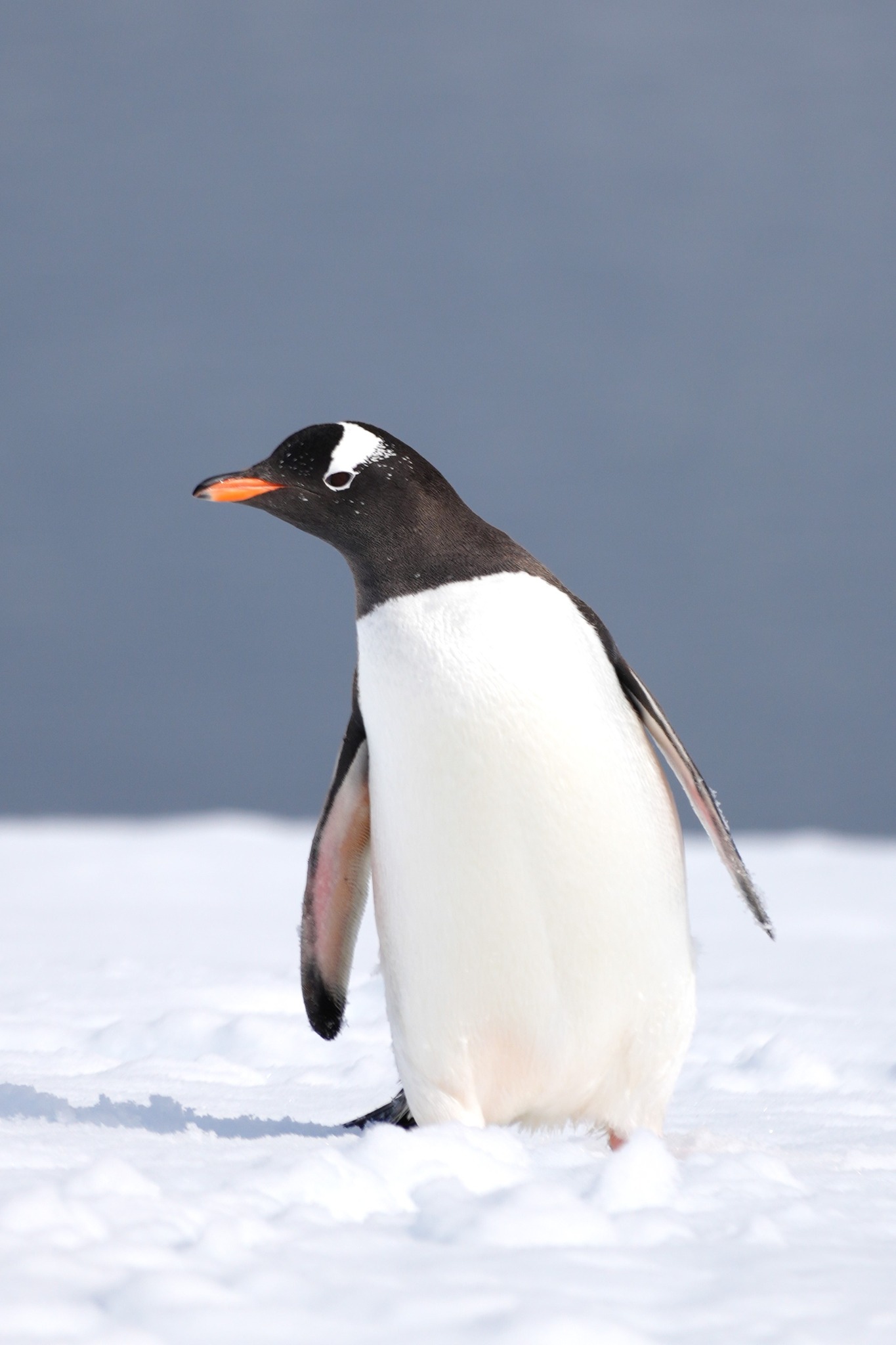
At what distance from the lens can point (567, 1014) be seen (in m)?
2.43

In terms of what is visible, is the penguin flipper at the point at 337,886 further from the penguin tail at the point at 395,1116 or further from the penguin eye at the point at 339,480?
the penguin eye at the point at 339,480

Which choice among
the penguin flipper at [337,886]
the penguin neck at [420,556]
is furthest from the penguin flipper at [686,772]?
the penguin flipper at [337,886]

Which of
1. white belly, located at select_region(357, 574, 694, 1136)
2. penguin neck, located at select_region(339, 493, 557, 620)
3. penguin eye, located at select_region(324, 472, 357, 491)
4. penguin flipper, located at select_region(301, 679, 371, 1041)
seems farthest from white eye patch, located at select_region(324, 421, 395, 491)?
penguin flipper, located at select_region(301, 679, 371, 1041)

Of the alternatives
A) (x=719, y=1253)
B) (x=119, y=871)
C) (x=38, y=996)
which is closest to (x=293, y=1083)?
(x=38, y=996)

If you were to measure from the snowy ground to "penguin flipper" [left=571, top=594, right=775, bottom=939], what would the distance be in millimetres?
477

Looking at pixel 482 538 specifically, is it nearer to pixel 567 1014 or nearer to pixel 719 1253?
pixel 567 1014

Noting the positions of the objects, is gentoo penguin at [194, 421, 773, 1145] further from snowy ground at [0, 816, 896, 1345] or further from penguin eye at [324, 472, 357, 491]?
snowy ground at [0, 816, 896, 1345]

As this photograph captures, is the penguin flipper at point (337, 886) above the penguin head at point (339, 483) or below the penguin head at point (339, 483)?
below

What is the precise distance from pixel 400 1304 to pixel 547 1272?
0.61 ft

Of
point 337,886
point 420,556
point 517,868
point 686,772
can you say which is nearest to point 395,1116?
point 337,886

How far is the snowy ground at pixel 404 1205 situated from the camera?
1273 mm

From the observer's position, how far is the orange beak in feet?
8.56

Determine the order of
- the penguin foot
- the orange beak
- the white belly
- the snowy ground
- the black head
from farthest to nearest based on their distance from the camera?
the penguin foot
the orange beak
the black head
the white belly
the snowy ground

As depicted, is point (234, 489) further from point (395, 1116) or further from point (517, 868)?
point (395, 1116)
